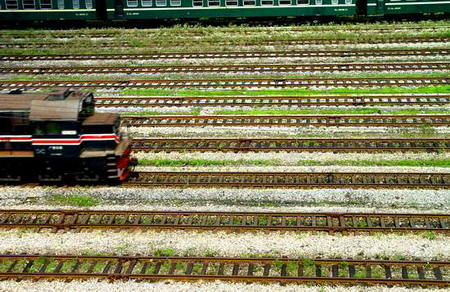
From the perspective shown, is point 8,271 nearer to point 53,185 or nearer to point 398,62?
point 53,185

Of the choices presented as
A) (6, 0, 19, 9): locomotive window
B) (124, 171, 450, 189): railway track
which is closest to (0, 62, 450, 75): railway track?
(6, 0, 19, 9): locomotive window

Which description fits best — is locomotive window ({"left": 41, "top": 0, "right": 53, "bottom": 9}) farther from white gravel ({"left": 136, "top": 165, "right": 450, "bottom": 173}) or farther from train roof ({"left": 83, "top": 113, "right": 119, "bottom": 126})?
white gravel ({"left": 136, "top": 165, "right": 450, "bottom": 173})

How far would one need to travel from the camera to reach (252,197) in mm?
19219

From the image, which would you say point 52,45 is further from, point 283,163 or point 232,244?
point 232,244

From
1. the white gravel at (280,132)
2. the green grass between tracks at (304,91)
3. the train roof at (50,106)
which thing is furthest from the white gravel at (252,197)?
the green grass between tracks at (304,91)

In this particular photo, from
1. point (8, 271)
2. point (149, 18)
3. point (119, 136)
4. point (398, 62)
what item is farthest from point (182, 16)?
point (8, 271)

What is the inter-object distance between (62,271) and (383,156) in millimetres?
12627

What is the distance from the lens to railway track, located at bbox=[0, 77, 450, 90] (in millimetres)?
29172

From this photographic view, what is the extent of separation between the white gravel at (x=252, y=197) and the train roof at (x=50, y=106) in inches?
108

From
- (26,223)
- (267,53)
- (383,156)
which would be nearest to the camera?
(26,223)

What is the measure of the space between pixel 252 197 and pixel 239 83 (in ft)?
39.4

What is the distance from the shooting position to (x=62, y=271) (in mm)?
15750

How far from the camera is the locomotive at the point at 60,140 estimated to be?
1941 cm

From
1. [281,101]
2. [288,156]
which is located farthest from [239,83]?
[288,156]
